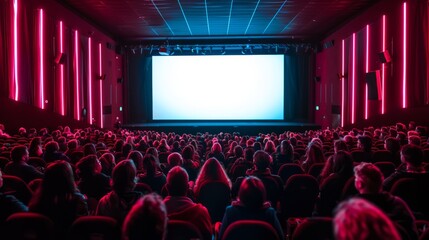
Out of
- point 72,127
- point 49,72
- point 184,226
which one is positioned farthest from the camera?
point 72,127

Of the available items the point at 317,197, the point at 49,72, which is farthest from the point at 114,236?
the point at 49,72

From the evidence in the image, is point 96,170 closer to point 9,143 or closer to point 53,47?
point 9,143

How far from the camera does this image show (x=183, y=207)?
12.6ft

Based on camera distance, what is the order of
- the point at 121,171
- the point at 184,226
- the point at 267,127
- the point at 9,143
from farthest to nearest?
the point at 267,127
the point at 9,143
the point at 121,171
the point at 184,226

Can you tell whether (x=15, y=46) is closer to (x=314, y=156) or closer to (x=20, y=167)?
(x=20, y=167)

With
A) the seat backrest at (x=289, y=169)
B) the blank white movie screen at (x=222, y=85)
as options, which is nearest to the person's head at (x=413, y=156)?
the seat backrest at (x=289, y=169)

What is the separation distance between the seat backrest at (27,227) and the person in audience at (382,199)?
→ 2.37m

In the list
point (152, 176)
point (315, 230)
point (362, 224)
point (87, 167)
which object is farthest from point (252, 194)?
point (87, 167)

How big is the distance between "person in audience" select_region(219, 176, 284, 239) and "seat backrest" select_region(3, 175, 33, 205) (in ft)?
7.75

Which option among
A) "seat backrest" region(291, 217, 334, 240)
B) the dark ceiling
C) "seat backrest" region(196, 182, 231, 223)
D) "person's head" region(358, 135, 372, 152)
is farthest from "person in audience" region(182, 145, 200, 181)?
the dark ceiling

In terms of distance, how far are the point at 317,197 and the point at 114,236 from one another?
3136 mm

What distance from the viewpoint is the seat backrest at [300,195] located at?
5.31 m

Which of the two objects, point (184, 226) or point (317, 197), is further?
point (317, 197)

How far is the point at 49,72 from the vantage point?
14.8 m
